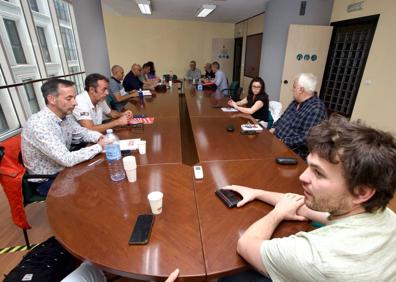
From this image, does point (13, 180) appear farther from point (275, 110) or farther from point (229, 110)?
point (275, 110)

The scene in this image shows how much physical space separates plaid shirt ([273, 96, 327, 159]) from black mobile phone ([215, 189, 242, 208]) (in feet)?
3.66

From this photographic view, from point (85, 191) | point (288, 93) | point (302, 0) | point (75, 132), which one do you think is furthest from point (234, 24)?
point (85, 191)

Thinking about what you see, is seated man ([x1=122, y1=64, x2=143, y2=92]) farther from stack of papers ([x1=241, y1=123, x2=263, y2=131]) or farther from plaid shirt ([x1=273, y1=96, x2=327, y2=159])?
plaid shirt ([x1=273, y1=96, x2=327, y2=159])

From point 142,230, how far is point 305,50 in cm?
481

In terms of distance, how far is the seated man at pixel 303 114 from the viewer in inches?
77.0

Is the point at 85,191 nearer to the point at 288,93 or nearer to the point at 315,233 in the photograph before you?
Answer: the point at 315,233

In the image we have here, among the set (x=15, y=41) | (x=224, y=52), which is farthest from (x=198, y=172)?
(x=224, y=52)

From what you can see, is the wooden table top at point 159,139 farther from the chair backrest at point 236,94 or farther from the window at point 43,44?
the chair backrest at point 236,94

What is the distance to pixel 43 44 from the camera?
3.81 meters

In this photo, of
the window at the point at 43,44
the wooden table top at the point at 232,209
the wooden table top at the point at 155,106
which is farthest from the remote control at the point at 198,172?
the window at the point at 43,44

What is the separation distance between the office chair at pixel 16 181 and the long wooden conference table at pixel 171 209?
16.1 inches

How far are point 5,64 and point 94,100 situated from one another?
1.57 metres

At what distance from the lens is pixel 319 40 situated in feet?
14.1

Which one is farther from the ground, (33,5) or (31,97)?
(33,5)
